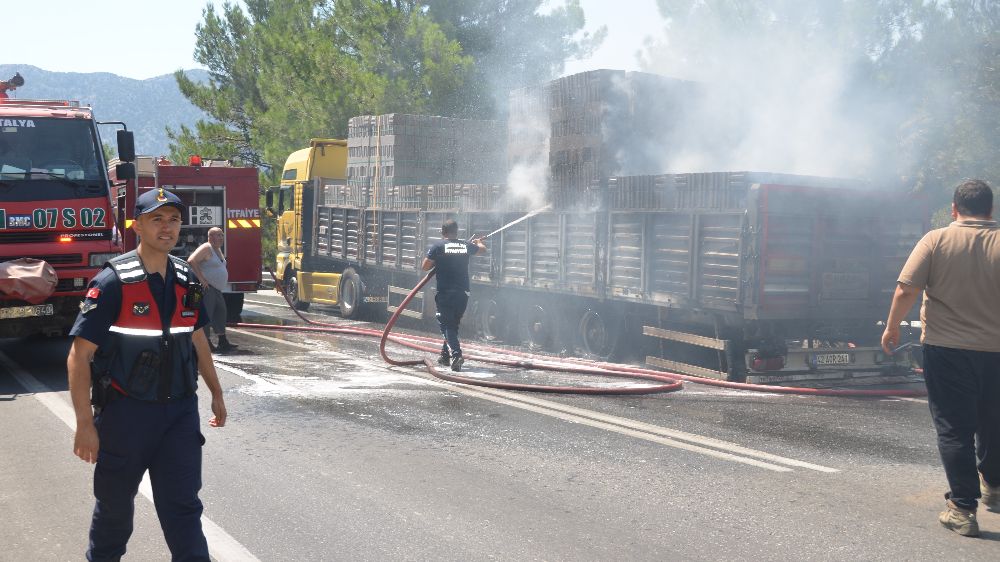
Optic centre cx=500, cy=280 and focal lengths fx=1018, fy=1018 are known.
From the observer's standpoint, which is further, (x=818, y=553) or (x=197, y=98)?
(x=197, y=98)

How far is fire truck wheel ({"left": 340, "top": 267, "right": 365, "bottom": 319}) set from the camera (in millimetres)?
19203

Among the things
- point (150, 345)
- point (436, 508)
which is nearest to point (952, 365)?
point (436, 508)

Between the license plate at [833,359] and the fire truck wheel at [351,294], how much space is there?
408 inches

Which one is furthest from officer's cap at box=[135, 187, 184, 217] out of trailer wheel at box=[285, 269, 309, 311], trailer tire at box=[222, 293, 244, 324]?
trailer wheel at box=[285, 269, 309, 311]

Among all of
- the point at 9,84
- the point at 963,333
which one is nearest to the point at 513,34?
the point at 9,84

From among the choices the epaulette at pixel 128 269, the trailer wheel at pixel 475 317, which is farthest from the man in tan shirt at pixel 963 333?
the trailer wheel at pixel 475 317

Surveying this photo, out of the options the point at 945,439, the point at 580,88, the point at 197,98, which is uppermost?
the point at 197,98

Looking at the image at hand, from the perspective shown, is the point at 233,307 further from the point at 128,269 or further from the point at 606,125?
the point at 128,269

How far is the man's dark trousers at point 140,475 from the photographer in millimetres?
3994

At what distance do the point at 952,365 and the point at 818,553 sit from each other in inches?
55.6

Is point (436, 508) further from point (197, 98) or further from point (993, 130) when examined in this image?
point (197, 98)

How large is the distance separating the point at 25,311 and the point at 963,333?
923 cm

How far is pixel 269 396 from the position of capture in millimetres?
9672

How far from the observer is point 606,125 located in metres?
13.2
